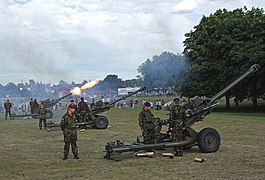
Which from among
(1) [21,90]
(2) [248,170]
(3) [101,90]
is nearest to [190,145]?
(2) [248,170]

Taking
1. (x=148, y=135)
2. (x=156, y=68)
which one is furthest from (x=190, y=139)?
(x=156, y=68)

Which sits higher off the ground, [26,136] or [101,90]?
[101,90]

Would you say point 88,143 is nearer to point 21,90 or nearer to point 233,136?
point 233,136

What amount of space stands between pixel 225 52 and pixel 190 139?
25.2m

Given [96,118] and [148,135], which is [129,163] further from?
[96,118]

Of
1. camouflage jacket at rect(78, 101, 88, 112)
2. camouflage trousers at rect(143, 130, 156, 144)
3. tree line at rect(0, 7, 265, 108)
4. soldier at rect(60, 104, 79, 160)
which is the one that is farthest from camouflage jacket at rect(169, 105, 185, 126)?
tree line at rect(0, 7, 265, 108)

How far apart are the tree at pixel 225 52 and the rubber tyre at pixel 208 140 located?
66.9 ft

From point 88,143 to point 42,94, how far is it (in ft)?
118

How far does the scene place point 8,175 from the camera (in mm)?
10680

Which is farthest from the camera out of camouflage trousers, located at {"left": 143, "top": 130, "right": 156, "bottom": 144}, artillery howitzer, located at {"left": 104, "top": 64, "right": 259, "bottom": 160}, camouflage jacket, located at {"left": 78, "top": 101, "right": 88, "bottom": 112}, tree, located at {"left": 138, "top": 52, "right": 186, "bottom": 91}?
tree, located at {"left": 138, "top": 52, "right": 186, "bottom": 91}

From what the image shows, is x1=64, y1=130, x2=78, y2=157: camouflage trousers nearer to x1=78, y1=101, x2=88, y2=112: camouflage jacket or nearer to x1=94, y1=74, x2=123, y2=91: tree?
x1=78, y1=101, x2=88, y2=112: camouflage jacket

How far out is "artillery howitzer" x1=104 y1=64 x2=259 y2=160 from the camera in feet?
40.7

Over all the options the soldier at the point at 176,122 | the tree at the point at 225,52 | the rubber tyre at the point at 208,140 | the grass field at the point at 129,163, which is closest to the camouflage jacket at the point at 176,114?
the soldier at the point at 176,122

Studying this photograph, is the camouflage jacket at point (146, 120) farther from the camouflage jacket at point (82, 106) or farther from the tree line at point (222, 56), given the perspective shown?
the tree line at point (222, 56)
